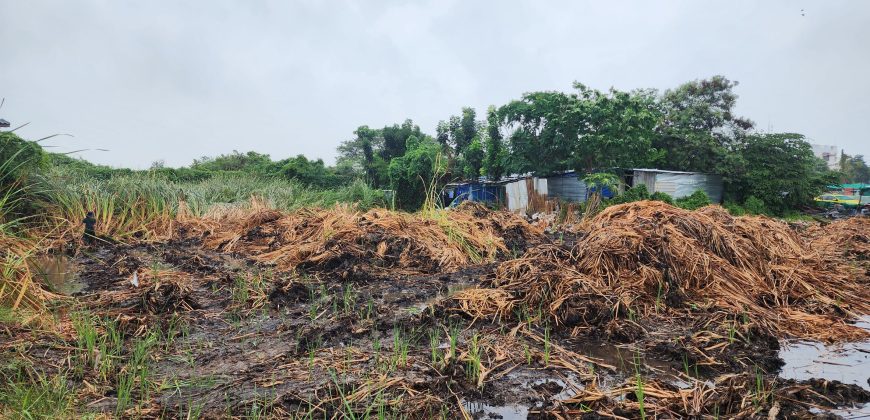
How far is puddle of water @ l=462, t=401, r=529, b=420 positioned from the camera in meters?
2.13

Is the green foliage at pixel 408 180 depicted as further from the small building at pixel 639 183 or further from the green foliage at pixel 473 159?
the small building at pixel 639 183

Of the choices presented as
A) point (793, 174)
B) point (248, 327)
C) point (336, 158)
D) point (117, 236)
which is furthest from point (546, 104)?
point (336, 158)

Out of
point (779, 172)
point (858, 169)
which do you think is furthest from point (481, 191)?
point (858, 169)

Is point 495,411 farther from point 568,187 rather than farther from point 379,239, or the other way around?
point 568,187

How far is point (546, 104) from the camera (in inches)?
736

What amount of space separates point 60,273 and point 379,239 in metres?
3.73

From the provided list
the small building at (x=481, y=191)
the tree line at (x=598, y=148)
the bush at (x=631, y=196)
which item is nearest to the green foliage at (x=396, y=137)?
the tree line at (x=598, y=148)

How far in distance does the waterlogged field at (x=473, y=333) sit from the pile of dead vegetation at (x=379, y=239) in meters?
0.08

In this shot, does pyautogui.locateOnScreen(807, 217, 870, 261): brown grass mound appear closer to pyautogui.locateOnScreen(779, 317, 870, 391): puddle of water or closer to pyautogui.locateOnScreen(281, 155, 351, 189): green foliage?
pyautogui.locateOnScreen(779, 317, 870, 391): puddle of water

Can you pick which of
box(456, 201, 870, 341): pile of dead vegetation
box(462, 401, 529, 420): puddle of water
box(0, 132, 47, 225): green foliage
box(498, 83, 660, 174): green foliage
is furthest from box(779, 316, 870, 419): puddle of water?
box(498, 83, 660, 174): green foliage

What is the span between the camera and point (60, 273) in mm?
5320

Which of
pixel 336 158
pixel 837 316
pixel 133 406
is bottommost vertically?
pixel 837 316

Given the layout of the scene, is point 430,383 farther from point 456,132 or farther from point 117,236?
point 456,132

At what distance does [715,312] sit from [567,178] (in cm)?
1671
